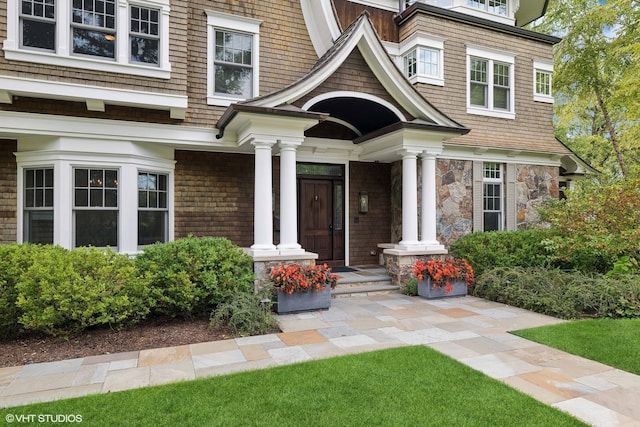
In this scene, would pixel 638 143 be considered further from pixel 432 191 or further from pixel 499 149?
pixel 432 191

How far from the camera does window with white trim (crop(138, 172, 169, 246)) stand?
24.1ft

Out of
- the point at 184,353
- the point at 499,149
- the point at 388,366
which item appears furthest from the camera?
the point at 499,149

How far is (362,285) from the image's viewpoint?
26.2 feet

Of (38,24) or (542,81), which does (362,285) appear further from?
(542,81)

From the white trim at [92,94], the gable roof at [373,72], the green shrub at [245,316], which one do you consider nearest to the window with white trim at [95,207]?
the white trim at [92,94]

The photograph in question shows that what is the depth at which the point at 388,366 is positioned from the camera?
4.09m

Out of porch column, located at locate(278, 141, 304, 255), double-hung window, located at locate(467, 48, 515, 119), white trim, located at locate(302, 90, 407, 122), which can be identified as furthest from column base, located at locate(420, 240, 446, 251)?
double-hung window, located at locate(467, 48, 515, 119)

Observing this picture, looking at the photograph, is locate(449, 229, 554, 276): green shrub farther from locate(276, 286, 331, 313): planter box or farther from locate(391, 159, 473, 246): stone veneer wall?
locate(276, 286, 331, 313): planter box

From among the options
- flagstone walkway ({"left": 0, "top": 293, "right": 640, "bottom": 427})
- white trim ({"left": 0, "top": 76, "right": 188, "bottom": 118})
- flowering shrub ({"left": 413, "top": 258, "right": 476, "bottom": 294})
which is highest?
white trim ({"left": 0, "top": 76, "right": 188, "bottom": 118})

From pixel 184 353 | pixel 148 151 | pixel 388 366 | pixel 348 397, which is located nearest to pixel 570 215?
pixel 388 366

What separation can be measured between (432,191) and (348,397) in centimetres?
576

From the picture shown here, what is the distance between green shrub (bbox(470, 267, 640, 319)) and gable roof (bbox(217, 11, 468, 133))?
3.18m

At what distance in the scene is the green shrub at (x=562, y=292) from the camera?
245 inches

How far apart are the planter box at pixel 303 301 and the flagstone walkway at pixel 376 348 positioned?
0.75ft
